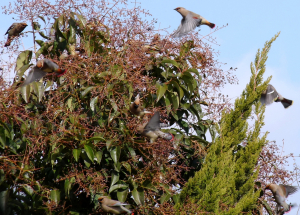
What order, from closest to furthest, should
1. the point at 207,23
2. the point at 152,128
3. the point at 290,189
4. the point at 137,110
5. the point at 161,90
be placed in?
the point at 152,128, the point at 137,110, the point at 161,90, the point at 290,189, the point at 207,23

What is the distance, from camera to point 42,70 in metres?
3.98

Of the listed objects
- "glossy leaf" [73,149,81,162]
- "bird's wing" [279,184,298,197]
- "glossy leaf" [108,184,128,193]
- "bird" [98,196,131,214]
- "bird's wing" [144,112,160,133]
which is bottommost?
"bird" [98,196,131,214]

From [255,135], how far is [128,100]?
5.28ft

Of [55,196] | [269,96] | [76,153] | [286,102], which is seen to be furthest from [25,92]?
[286,102]

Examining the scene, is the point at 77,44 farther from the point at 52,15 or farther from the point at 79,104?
the point at 79,104

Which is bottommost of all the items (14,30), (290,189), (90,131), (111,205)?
(111,205)

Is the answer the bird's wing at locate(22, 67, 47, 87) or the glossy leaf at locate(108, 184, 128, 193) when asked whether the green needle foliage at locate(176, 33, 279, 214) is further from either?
the bird's wing at locate(22, 67, 47, 87)

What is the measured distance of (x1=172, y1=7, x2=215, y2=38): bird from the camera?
4966 millimetres

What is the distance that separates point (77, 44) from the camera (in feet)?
14.7

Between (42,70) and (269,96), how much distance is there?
294cm

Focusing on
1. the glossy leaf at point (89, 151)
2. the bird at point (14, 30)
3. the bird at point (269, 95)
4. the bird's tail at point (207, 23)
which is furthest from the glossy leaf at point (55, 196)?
the bird at point (269, 95)

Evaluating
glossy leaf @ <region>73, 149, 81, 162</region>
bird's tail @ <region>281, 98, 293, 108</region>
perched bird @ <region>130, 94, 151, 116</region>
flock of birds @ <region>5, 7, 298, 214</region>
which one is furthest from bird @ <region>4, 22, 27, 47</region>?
bird's tail @ <region>281, 98, 293, 108</region>

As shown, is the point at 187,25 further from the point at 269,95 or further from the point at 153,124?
the point at 153,124

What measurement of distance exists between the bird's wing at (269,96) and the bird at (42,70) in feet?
8.87
